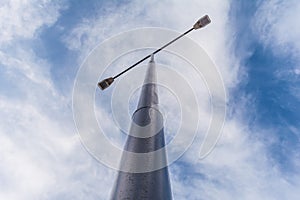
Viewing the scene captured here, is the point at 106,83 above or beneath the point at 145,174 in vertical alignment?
above

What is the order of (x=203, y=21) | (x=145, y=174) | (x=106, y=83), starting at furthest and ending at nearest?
(x=106, y=83) → (x=203, y=21) → (x=145, y=174)

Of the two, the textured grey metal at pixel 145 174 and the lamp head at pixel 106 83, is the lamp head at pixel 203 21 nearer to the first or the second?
the lamp head at pixel 106 83

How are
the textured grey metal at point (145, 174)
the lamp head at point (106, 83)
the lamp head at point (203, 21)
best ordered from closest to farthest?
1. the textured grey metal at point (145, 174)
2. the lamp head at point (203, 21)
3. the lamp head at point (106, 83)

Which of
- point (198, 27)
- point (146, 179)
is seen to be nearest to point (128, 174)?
point (146, 179)

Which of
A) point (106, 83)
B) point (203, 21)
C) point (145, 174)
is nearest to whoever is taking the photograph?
point (145, 174)

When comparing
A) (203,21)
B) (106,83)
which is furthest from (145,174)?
(203,21)

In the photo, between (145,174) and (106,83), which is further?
(106,83)

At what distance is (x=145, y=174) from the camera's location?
15.6 feet

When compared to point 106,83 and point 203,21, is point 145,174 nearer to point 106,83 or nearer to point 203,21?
point 106,83

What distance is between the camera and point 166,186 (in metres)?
4.89

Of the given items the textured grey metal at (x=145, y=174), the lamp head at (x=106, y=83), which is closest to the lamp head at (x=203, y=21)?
the lamp head at (x=106, y=83)

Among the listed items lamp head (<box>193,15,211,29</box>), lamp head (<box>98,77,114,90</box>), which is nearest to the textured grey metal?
lamp head (<box>98,77,114,90</box>)

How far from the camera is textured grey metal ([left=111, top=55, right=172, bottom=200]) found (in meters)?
4.41

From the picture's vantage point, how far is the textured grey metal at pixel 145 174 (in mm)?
4410
